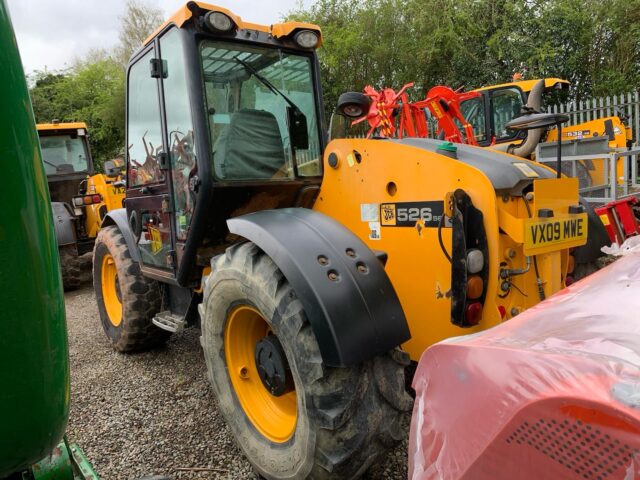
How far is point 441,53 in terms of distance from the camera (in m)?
14.2

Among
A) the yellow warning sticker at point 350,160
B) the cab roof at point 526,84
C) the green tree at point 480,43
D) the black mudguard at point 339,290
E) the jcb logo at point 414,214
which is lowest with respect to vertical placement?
the black mudguard at point 339,290

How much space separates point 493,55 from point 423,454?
47.6 ft

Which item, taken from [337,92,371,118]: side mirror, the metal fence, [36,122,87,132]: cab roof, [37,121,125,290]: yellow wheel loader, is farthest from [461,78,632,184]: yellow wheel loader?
[36,122,87,132]: cab roof

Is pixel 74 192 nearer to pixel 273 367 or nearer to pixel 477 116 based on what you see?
pixel 477 116

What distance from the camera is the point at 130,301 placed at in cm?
391

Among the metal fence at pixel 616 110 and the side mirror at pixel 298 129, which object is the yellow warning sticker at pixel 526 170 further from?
the metal fence at pixel 616 110

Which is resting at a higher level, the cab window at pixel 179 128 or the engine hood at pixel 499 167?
the cab window at pixel 179 128

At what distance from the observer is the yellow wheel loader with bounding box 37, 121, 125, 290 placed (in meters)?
7.23

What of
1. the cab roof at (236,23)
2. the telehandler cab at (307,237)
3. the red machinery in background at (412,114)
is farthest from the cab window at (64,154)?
the cab roof at (236,23)

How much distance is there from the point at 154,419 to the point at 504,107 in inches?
278

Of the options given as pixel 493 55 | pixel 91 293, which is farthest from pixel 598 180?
pixel 493 55

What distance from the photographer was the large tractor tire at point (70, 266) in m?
7.15

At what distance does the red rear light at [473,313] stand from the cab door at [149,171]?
2051 mm

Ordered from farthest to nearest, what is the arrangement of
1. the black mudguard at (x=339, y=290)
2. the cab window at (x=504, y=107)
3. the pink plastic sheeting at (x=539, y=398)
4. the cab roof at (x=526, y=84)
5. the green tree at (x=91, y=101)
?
the green tree at (x=91, y=101) < the cab window at (x=504, y=107) < the cab roof at (x=526, y=84) < the black mudguard at (x=339, y=290) < the pink plastic sheeting at (x=539, y=398)
